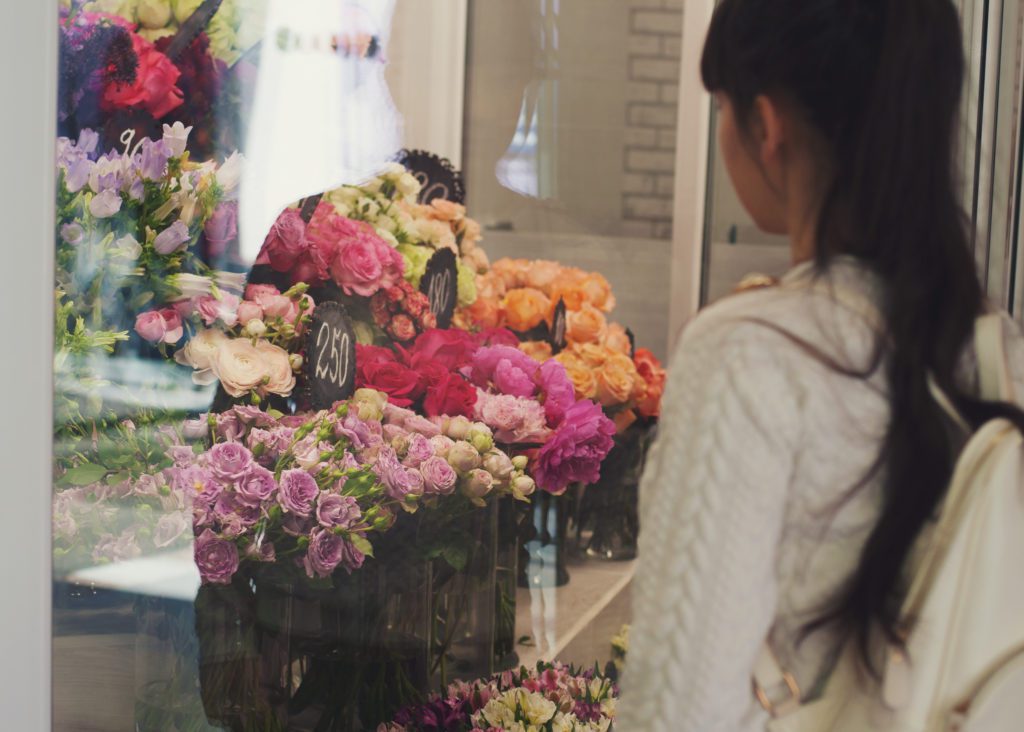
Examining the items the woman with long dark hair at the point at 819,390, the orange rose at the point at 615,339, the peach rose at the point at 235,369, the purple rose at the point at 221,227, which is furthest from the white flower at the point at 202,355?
the woman with long dark hair at the point at 819,390

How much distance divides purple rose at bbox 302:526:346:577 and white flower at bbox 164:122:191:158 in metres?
0.49

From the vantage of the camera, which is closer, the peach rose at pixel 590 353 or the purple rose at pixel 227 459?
the purple rose at pixel 227 459

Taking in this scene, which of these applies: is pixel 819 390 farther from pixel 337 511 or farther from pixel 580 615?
pixel 580 615

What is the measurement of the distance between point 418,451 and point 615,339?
348mm

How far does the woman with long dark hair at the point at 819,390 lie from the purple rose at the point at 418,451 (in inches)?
24.2

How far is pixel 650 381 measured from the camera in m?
1.56

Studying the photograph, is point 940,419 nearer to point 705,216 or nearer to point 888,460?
point 888,460

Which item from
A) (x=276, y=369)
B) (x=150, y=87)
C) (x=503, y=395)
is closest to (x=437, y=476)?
(x=503, y=395)

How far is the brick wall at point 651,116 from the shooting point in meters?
1.55

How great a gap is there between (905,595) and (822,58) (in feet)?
1.31

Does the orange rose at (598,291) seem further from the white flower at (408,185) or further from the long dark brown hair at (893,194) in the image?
the long dark brown hair at (893,194)

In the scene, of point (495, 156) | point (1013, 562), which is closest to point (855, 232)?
point (1013, 562)

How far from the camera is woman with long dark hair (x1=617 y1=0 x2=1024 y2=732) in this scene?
75cm

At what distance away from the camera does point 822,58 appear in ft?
2.57
